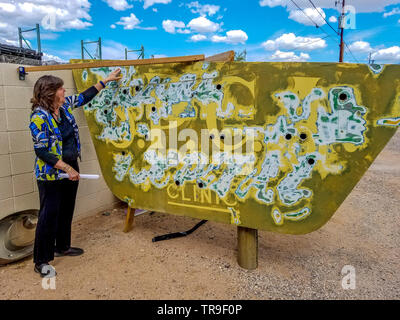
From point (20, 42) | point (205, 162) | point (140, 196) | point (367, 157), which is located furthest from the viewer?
point (20, 42)

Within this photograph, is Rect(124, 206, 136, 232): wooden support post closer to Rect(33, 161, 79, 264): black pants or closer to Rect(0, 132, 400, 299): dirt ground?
Rect(0, 132, 400, 299): dirt ground

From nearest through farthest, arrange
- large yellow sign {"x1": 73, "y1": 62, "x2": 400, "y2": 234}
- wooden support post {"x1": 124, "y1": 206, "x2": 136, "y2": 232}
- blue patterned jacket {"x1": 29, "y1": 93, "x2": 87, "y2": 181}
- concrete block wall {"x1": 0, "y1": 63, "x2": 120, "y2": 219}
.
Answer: large yellow sign {"x1": 73, "y1": 62, "x2": 400, "y2": 234} < blue patterned jacket {"x1": 29, "y1": 93, "x2": 87, "y2": 181} < concrete block wall {"x1": 0, "y1": 63, "x2": 120, "y2": 219} < wooden support post {"x1": 124, "y1": 206, "x2": 136, "y2": 232}

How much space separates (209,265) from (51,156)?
150cm

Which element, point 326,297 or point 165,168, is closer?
point 326,297

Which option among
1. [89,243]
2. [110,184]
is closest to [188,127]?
[110,184]

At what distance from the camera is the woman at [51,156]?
200cm

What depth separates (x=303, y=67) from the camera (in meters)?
1.90

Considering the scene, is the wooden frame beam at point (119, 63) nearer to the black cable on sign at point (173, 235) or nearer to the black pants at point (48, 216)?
the black pants at point (48, 216)

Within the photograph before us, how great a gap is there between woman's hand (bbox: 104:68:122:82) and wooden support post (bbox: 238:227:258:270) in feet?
5.56

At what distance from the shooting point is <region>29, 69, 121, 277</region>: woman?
2.00 metres

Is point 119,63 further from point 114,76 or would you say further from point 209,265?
point 209,265

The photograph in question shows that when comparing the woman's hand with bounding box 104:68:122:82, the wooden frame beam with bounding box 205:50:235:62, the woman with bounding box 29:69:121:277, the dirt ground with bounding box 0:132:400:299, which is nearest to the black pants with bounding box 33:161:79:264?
the woman with bounding box 29:69:121:277
